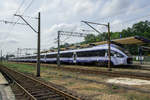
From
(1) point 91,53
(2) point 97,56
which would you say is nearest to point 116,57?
(2) point 97,56

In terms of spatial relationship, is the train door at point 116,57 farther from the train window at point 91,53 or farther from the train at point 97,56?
the train window at point 91,53

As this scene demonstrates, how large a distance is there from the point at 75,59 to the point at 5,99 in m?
22.7

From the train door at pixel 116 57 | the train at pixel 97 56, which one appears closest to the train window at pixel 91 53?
the train at pixel 97 56

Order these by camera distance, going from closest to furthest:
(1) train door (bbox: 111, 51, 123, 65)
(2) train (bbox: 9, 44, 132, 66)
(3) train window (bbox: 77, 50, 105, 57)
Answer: (1) train door (bbox: 111, 51, 123, 65), (2) train (bbox: 9, 44, 132, 66), (3) train window (bbox: 77, 50, 105, 57)

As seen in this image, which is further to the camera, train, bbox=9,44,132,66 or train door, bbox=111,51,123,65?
train, bbox=9,44,132,66

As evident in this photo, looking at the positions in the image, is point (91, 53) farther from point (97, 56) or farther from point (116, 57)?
point (116, 57)

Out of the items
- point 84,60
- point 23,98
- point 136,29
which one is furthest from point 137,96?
point 136,29

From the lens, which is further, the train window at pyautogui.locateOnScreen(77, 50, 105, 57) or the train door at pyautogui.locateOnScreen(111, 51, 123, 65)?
the train window at pyautogui.locateOnScreen(77, 50, 105, 57)

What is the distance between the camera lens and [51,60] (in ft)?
129

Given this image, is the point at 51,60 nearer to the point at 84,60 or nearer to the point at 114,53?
the point at 84,60

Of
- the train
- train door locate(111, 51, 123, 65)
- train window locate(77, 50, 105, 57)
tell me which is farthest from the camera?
train window locate(77, 50, 105, 57)

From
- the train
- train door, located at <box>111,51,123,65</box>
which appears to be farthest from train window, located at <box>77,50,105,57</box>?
train door, located at <box>111,51,123,65</box>

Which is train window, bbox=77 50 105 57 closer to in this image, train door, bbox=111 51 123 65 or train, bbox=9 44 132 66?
train, bbox=9 44 132 66

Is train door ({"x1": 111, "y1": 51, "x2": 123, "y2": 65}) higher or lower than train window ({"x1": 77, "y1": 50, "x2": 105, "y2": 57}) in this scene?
lower
